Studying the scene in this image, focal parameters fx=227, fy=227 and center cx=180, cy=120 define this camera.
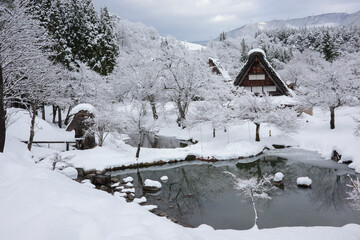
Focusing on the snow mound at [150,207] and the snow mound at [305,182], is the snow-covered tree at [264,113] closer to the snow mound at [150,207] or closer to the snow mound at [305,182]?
the snow mound at [305,182]

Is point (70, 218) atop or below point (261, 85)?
below

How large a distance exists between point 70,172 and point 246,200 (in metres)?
10.1

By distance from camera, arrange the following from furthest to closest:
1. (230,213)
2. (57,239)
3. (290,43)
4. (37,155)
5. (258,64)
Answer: (290,43) < (258,64) < (37,155) < (230,213) < (57,239)

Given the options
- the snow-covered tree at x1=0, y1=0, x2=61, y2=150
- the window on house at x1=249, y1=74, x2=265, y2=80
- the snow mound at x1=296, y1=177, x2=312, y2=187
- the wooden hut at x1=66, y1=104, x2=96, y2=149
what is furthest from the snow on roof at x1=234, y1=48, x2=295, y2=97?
the snow-covered tree at x1=0, y1=0, x2=61, y2=150

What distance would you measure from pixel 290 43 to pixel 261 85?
237 ft

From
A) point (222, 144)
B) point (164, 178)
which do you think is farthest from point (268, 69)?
point (164, 178)

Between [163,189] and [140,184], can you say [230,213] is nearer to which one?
[163,189]

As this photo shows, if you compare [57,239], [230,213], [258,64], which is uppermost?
[258,64]

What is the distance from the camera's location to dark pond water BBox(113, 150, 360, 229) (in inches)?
364

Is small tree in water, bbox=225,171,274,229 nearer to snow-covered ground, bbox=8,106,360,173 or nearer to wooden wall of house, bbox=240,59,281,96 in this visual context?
snow-covered ground, bbox=8,106,360,173

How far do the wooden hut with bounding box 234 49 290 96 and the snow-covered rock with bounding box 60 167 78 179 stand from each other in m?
19.4

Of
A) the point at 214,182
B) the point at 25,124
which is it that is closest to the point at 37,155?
the point at 25,124

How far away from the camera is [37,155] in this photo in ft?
49.3

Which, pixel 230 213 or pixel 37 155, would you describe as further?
pixel 37 155
